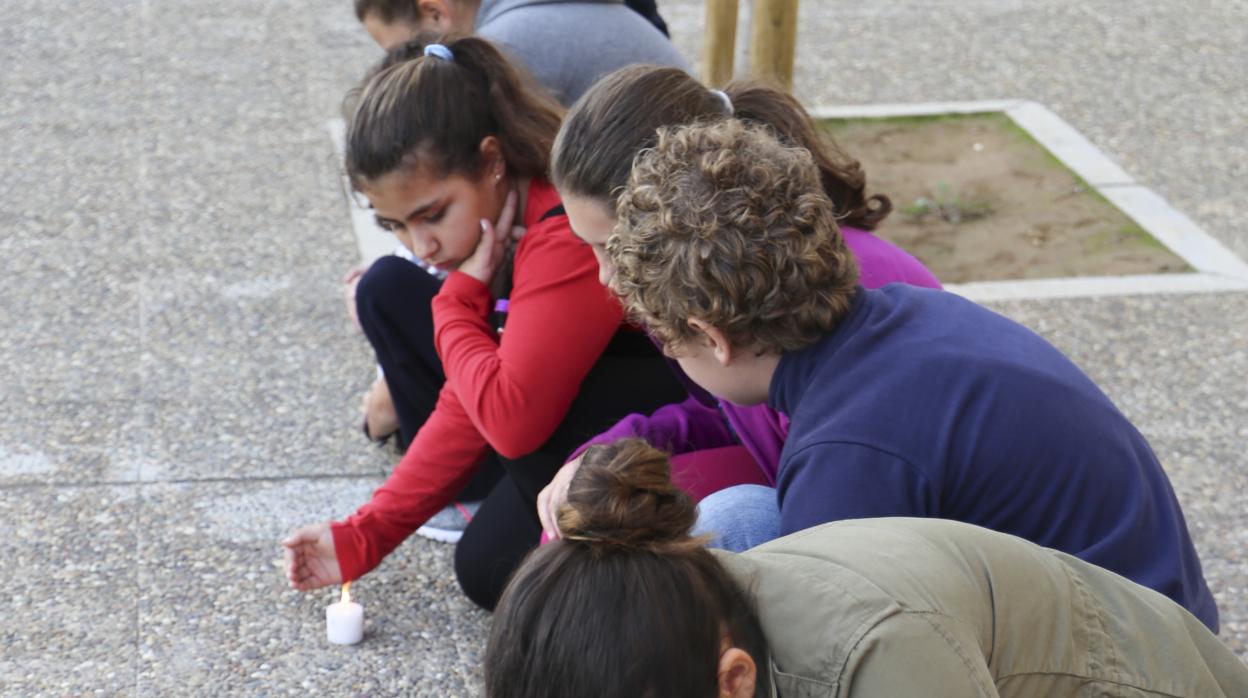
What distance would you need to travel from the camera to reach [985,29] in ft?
22.3

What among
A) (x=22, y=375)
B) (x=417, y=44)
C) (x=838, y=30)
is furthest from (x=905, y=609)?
(x=838, y=30)

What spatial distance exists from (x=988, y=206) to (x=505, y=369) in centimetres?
280

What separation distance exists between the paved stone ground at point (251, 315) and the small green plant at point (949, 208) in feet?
2.26

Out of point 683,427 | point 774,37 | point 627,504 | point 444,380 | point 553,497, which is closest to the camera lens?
point 627,504

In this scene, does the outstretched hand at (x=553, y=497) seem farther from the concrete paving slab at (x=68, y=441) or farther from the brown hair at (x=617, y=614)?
the concrete paving slab at (x=68, y=441)

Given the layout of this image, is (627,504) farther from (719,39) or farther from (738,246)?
(719,39)

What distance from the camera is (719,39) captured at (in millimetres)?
4164

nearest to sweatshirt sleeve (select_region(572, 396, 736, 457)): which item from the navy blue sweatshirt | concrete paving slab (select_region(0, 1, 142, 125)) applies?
the navy blue sweatshirt

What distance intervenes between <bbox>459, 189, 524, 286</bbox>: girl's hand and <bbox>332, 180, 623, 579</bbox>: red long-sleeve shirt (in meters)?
0.03

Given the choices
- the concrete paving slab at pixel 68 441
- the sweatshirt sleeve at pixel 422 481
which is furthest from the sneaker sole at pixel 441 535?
the concrete paving slab at pixel 68 441

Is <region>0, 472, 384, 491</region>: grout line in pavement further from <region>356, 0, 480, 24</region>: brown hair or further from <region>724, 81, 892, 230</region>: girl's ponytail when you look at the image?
<region>724, 81, 892, 230</region>: girl's ponytail

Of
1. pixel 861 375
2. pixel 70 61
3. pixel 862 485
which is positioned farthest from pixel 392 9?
pixel 70 61

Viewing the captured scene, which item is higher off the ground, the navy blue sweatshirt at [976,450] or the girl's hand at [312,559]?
the navy blue sweatshirt at [976,450]

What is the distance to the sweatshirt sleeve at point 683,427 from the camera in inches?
101
